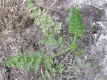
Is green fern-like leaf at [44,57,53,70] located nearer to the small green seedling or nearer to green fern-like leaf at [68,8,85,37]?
the small green seedling

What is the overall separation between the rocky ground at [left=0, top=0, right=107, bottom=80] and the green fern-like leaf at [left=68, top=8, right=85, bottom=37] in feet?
0.61

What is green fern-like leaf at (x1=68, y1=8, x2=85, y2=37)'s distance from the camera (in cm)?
210

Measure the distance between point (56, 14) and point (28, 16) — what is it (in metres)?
0.34

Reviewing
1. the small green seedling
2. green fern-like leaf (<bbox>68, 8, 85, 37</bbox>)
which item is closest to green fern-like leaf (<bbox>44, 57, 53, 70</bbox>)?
the small green seedling

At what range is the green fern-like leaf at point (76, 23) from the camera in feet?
6.88

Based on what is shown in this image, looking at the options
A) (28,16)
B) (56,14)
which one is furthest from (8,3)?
(56,14)

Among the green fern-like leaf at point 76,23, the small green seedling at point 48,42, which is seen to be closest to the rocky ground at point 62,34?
the small green seedling at point 48,42

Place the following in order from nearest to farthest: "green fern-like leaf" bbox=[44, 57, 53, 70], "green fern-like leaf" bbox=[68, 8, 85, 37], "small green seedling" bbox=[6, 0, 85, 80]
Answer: "green fern-like leaf" bbox=[68, 8, 85, 37] → "small green seedling" bbox=[6, 0, 85, 80] → "green fern-like leaf" bbox=[44, 57, 53, 70]

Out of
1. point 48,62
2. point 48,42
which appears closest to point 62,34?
point 48,42

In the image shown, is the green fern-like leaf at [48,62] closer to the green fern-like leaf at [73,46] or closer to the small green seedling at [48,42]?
the small green seedling at [48,42]

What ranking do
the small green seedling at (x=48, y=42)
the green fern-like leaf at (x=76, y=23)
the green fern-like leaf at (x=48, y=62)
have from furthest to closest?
the green fern-like leaf at (x=48, y=62) → the small green seedling at (x=48, y=42) → the green fern-like leaf at (x=76, y=23)

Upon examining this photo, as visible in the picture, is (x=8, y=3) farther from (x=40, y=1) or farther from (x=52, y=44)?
(x=52, y=44)

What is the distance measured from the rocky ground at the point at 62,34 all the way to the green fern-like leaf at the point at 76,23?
0.19 m

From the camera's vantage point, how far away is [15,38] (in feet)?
8.89
